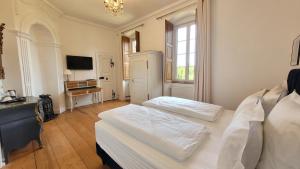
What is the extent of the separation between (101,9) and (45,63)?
2244mm

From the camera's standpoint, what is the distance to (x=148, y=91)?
3645 millimetres

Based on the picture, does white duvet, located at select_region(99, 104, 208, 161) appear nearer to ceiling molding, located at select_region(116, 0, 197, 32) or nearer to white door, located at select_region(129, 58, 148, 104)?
white door, located at select_region(129, 58, 148, 104)

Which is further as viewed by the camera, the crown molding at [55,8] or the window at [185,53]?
the window at [185,53]

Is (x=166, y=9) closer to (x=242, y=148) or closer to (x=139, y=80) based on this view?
(x=139, y=80)

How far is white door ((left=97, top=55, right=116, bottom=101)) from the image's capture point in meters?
4.93

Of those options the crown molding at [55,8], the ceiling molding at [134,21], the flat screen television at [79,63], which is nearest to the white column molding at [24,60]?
the crown molding at [55,8]

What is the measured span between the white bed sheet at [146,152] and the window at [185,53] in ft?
6.67

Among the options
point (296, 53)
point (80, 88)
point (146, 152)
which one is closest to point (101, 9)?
point (80, 88)

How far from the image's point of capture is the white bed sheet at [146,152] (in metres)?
0.91

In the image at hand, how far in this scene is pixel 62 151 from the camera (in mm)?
1999

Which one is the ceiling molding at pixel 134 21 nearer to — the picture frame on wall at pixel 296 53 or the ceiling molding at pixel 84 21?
the ceiling molding at pixel 84 21

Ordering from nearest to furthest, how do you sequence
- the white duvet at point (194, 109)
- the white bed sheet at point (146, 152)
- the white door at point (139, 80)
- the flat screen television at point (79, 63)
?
the white bed sheet at point (146, 152), the white duvet at point (194, 109), the white door at point (139, 80), the flat screen television at point (79, 63)

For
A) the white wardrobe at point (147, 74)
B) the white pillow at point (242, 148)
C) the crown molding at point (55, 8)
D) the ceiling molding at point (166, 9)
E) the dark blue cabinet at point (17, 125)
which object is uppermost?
the crown molding at point (55, 8)

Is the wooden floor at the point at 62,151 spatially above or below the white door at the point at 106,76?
below
